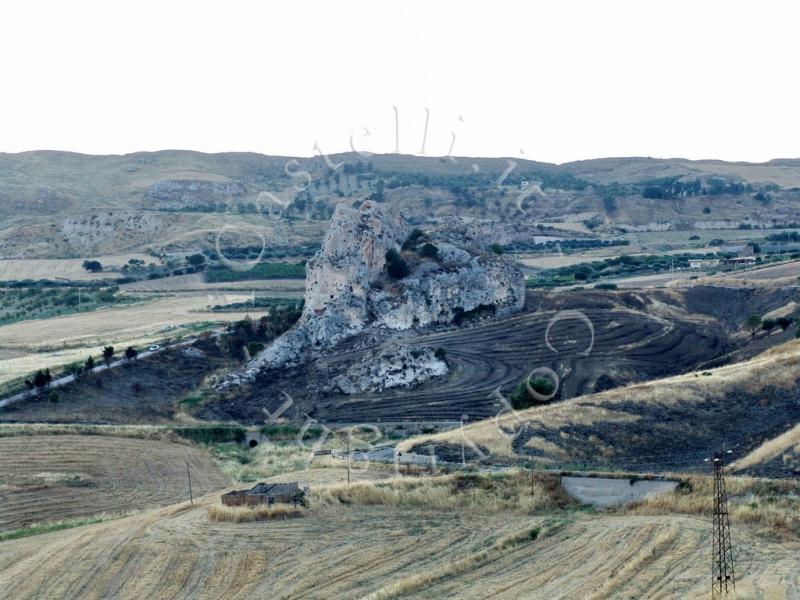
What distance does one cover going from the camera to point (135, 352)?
57.8 metres

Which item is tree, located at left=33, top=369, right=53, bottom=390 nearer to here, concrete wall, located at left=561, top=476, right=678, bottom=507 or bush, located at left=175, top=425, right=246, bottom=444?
bush, located at left=175, top=425, right=246, bottom=444

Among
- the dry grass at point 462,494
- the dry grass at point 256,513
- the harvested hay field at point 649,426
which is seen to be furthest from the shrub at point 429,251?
the dry grass at point 256,513

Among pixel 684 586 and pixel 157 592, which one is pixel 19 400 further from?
pixel 684 586

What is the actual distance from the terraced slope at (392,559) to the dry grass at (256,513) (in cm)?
38

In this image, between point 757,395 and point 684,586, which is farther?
point 757,395

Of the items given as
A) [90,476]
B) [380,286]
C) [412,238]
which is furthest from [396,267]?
[90,476]

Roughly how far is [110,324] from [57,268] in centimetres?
3744

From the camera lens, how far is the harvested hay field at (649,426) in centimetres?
3591

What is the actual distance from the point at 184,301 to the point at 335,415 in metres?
42.7

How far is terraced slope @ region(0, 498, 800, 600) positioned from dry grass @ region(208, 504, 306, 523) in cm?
38

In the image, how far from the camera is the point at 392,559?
25.5 m

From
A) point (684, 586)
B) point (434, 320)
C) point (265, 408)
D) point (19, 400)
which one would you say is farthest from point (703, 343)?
point (684, 586)

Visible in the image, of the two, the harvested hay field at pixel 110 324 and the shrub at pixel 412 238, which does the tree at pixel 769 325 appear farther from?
the harvested hay field at pixel 110 324

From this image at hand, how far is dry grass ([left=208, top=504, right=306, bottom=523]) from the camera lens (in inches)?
1154
